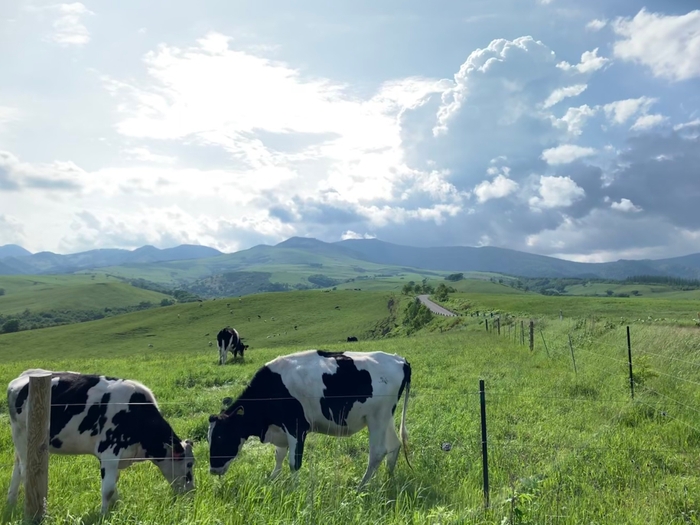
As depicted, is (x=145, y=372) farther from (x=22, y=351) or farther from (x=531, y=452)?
(x=22, y=351)

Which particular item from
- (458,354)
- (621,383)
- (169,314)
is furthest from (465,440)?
(169,314)

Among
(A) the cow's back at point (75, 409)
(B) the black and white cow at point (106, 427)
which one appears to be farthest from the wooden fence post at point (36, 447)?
(A) the cow's back at point (75, 409)

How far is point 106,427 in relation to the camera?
25.2 feet

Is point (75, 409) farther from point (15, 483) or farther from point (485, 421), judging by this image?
point (485, 421)

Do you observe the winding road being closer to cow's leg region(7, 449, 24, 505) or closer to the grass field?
the grass field

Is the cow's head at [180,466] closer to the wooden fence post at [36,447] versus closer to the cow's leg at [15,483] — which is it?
the cow's leg at [15,483]

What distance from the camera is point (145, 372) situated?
2275 centimetres

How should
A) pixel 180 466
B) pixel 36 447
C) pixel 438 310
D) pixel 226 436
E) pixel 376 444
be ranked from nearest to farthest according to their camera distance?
1. pixel 36 447
2. pixel 180 466
3. pixel 226 436
4. pixel 376 444
5. pixel 438 310

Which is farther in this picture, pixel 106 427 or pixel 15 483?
pixel 106 427

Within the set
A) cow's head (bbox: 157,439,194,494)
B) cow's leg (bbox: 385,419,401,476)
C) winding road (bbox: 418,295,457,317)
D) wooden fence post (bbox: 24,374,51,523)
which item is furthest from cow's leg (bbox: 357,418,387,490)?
winding road (bbox: 418,295,457,317)

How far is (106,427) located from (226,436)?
1.93 m

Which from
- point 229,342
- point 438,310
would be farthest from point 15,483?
point 438,310

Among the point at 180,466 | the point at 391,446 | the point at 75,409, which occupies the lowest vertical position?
the point at 391,446

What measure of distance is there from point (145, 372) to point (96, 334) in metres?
67.6
